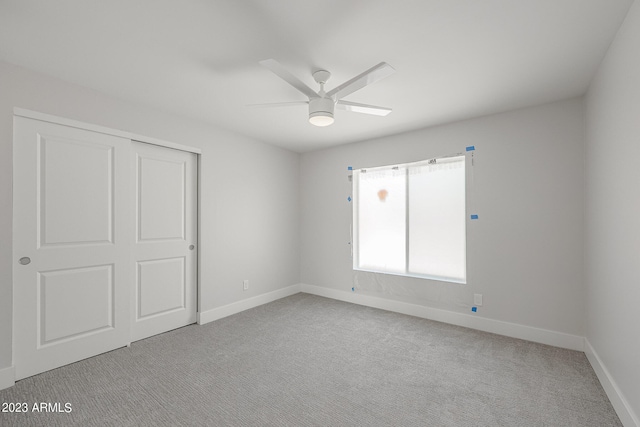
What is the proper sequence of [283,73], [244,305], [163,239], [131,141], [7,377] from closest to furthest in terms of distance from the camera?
[283,73]
[7,377]
[131,141]
[163,239]
[244,305]

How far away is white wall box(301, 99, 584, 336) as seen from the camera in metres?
2.80

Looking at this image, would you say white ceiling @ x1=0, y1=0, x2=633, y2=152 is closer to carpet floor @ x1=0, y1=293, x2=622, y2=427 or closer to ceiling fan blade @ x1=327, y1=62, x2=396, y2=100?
ceiling fan blade @ x1=327, y1=62, x2=396, y2=100

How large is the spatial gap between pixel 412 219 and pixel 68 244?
3.78m

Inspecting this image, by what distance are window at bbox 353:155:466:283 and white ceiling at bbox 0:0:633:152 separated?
1008 millimetres

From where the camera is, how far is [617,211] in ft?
6.26

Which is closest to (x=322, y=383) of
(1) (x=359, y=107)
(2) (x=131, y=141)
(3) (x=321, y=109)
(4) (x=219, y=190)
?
(3) (x=321, y=109)

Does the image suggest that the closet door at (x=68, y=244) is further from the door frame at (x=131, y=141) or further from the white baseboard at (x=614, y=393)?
the white baseboard at (x=614, y=393)

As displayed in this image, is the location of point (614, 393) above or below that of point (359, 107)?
below

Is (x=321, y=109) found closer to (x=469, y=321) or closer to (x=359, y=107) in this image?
(x=359, y=107)

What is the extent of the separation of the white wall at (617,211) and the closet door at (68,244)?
4.00m

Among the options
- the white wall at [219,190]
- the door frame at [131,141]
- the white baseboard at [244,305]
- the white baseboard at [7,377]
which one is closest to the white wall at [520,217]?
the white baseboard at [244,305]

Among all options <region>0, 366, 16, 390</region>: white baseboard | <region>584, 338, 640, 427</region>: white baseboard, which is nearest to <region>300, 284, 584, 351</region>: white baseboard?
<region>584, 338, 640, 427</region>: white baseboard

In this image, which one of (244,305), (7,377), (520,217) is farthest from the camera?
(244,305)

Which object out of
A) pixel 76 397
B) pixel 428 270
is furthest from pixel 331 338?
pixel 76 397
